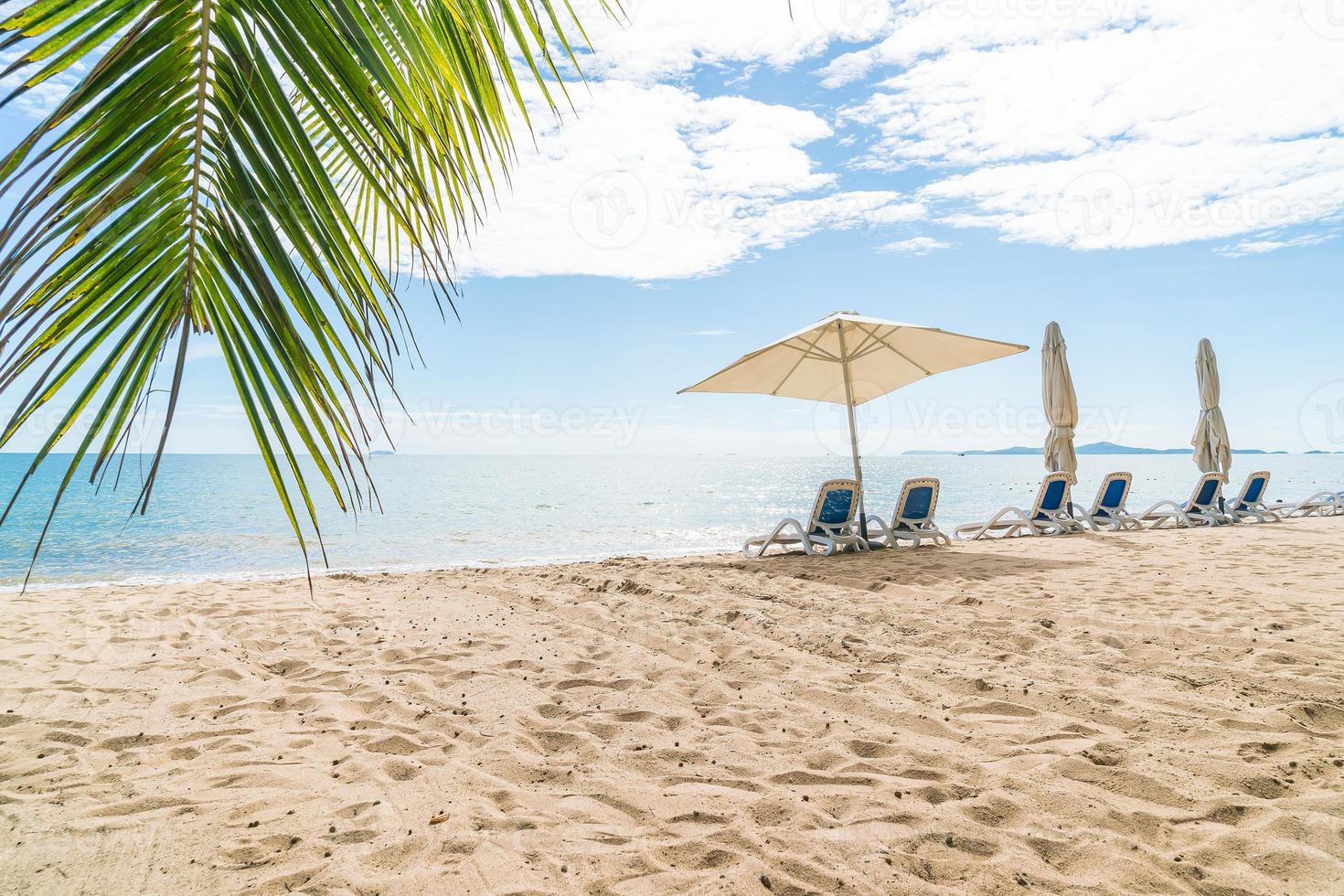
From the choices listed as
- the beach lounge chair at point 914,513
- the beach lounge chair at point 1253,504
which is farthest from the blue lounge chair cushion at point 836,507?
the beach lounge chair at point 1253,504

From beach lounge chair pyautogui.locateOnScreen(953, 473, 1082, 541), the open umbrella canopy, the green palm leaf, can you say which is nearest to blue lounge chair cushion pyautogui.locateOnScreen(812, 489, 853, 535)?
the open umbrella canopy

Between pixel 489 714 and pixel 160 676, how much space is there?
2.02 m

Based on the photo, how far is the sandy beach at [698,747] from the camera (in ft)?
6.56

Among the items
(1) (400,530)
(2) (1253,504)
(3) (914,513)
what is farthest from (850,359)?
(1) (400,530)

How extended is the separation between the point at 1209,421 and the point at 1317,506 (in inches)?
130

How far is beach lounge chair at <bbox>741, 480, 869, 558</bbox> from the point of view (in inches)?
301

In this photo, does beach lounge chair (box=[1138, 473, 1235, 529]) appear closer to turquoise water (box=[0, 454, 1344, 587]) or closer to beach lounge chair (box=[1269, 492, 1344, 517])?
beach lounge chair (box=[1269, 492, 1344, 517])

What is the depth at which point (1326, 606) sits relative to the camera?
14.7 ft

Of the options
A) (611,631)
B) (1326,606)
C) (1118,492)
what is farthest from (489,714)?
(1118,492)

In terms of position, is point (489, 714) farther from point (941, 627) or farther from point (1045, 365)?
point (1045, 365)

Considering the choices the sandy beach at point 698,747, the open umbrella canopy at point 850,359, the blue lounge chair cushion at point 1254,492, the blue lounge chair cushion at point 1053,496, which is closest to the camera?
the sandy beach at point 698,747

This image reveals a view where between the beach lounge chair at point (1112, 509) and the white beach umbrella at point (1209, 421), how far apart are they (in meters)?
2.10

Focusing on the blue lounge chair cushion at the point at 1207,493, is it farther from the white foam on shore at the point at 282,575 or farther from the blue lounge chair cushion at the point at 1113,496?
the white foam on shore at the point at 282,575

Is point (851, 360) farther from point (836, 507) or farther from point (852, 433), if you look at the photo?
point (836, 507)
